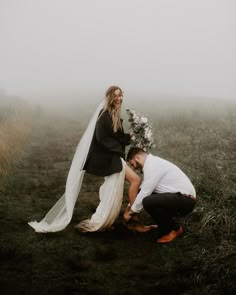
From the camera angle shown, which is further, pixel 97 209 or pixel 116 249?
pixel 97 209

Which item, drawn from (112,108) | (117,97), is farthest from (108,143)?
(117,97)

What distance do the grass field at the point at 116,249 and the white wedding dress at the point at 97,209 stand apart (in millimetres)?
148

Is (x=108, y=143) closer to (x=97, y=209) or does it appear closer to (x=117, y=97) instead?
(x=117, y=97)

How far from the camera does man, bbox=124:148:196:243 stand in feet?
17.4

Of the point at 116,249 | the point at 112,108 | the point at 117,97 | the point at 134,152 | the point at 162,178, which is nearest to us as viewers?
the point at 116,249

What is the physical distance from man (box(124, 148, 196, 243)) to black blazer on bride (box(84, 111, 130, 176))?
57cm

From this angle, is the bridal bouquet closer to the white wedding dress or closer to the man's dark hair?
the white wedding dress

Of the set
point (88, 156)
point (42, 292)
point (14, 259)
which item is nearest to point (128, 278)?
point (42, 292)

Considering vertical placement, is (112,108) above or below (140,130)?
above

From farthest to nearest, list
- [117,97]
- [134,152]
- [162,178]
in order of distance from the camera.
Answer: [117,97] < [134,152] < [162,178]

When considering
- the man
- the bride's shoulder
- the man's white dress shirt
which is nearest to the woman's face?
the bride's shoulder

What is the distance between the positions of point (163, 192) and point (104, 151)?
116 centimetres

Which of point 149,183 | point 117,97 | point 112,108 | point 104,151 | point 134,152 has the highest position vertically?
point 117,97

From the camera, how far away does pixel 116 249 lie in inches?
210
